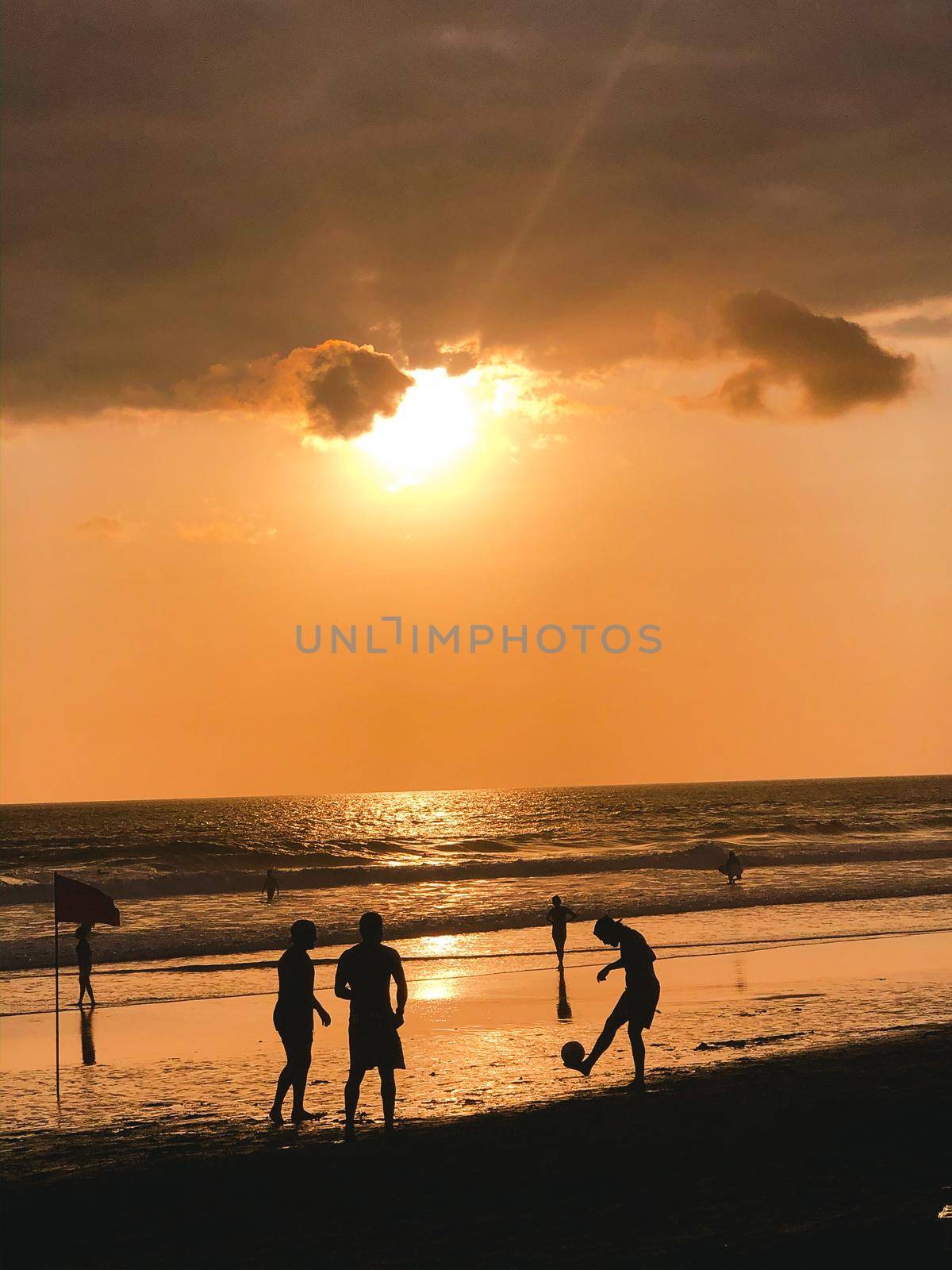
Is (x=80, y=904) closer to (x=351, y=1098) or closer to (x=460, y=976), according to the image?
(x=351, y=1098)

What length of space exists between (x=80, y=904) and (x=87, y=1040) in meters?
3.34

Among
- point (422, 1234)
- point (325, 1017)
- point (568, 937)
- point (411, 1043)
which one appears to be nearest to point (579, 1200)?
point (422, 1234)

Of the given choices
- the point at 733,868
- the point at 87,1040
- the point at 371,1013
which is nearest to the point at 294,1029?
the point at 371,1013

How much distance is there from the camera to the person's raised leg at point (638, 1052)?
40.5 ft

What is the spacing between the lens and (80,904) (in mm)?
14188

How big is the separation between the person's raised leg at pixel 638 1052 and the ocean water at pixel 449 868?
15.8 metres

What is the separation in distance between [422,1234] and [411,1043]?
7.68 meters

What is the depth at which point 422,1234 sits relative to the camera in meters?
7.73

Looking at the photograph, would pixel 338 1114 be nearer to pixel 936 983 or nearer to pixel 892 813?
pixel 936 983

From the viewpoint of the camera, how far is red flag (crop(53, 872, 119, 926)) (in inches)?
552

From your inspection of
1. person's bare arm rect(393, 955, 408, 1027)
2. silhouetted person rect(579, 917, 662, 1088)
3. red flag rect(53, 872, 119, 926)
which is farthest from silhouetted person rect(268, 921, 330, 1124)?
red flag rect(53, 872, 119, 926)

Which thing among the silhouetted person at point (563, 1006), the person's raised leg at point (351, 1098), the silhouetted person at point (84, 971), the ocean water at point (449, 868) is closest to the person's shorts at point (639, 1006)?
the person's raised leg at point (351, 1098)

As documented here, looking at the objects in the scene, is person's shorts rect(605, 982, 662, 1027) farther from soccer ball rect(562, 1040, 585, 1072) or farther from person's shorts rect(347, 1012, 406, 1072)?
person's shorts rect(347, 1012, 406, 1072)

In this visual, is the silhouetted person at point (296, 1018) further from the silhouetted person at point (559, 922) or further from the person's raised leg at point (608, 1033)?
the silhouetted person at point (559, 922)
